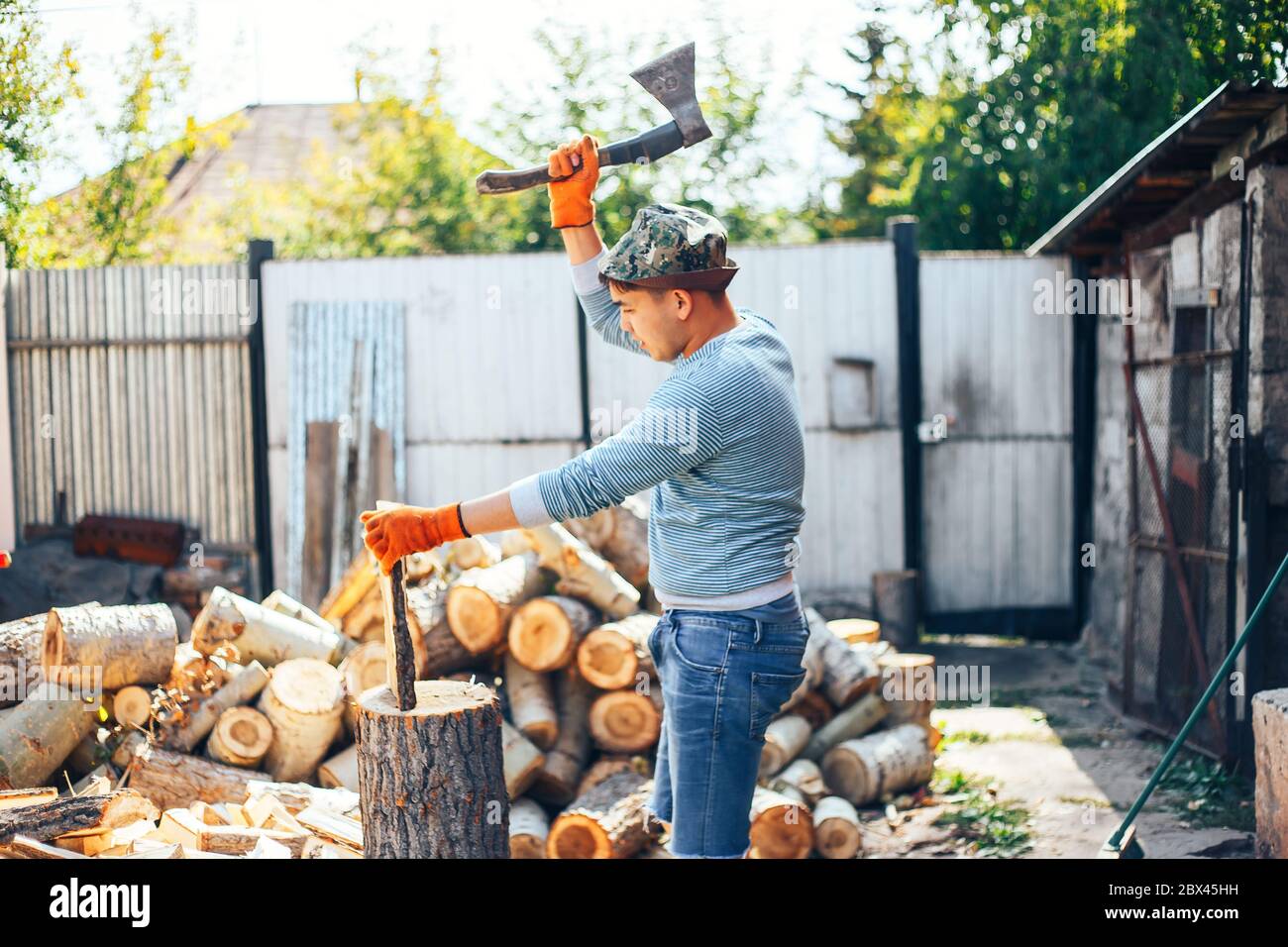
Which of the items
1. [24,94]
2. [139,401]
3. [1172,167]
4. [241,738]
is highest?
[24,94]

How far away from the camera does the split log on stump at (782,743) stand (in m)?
5.59

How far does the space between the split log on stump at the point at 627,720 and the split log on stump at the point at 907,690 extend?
135 centimetres

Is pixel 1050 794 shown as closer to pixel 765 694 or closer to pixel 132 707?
pixel 765 694

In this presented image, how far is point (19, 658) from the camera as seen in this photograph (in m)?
5.20

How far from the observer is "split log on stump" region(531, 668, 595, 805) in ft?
17.4

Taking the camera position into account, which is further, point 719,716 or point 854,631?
point 854,631

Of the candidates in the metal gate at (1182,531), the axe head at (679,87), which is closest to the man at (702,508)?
the axe head at (679,87)

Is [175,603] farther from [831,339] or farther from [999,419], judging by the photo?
[999,419]

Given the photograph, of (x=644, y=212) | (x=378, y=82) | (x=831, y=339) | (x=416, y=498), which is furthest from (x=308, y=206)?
(x=644, y=212)

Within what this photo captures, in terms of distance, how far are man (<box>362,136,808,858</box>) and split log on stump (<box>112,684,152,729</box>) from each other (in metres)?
2.52

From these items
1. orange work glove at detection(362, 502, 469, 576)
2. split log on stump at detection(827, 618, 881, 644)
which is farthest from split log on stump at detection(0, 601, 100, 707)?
split log on stump at detection(827, 618, 881, 644)

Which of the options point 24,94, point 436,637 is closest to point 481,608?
point 436,637

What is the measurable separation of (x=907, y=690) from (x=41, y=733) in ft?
12.9

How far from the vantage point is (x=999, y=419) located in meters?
8.84
